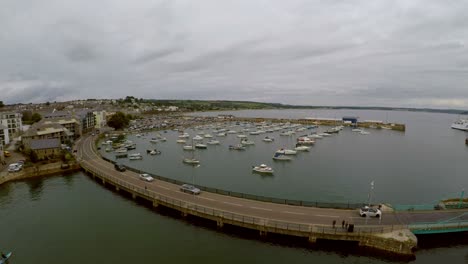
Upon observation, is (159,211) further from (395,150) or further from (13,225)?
(395,150)

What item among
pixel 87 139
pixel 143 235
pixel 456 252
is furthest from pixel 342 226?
pixel 87 139

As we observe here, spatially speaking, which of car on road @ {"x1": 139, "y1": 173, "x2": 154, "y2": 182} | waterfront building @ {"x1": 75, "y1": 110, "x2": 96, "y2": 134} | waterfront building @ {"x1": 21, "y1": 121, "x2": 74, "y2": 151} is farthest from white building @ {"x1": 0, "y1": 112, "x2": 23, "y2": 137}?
car on road @ {"x1": 139, "y1": 173, "x2": 154, "y2": 182}

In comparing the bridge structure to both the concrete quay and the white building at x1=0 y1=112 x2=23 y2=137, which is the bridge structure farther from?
the white building at x1=0 y1=112 x2=23 y2=137

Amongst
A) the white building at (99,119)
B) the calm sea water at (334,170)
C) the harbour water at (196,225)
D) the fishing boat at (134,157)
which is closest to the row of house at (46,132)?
the white building at (99,119)

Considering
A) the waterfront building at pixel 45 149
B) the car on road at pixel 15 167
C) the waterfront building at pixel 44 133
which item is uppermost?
the waterfront building at pixel 44 133

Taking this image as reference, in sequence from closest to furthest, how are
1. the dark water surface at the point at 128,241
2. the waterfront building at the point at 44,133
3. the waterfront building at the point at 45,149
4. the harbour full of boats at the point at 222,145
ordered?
the dark water surface at the point at 128,241 < the waterfront building at the point at 45,149 < the waterfront building at the point at 44,133 < the harbour full of boats at the point at 222,145

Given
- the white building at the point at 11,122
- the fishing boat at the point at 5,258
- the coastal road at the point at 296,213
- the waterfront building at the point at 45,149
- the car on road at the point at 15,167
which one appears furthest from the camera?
the white building at the point at 11,122

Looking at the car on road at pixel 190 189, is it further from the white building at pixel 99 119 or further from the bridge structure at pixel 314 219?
the white building at pixel 99 119
